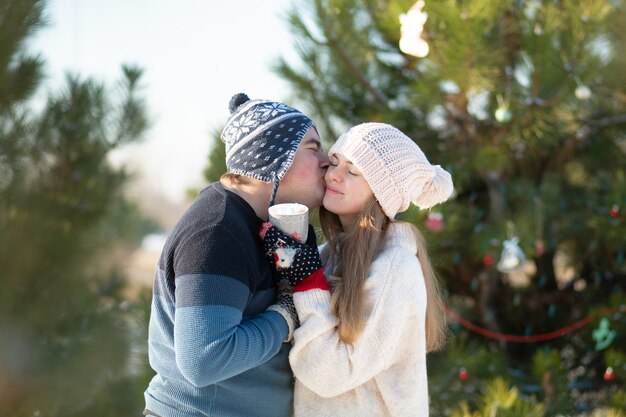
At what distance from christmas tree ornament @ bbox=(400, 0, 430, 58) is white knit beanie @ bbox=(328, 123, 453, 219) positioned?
3.60 ft

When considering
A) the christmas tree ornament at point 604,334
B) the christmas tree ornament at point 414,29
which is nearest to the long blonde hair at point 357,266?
the christmas tree ornament at point 414,29

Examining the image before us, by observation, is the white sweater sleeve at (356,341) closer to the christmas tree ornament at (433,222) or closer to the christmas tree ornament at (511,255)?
the christmas tree ornament at (433,222)

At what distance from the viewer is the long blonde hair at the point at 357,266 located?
1.89m

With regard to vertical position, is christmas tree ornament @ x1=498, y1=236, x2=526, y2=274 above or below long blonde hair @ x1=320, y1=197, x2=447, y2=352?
below

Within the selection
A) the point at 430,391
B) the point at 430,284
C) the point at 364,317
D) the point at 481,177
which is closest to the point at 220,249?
the point at 364,317

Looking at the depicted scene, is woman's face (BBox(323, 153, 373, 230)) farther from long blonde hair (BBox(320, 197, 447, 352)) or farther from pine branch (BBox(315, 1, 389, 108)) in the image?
pine branch (BBox(315, 1, 389, 108))

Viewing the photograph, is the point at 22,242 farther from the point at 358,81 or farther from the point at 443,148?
the point at 443,148

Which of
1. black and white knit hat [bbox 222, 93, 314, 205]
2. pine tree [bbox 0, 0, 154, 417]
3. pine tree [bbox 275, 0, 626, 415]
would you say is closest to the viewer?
black and white knit hat [bbox 222, 93, 314, 205]

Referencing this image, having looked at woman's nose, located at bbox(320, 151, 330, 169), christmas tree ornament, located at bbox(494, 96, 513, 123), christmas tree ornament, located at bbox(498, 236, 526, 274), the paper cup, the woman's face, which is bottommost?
christmas tree ornament, located at bbox(498, 236, 526, 274)

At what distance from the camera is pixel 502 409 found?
2.88m

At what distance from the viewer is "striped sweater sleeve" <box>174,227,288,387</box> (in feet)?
5.38

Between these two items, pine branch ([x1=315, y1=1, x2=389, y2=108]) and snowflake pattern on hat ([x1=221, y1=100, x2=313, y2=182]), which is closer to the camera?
snowflake pattern on hat ([x1=221, y1=100, x2=313, y2=182])

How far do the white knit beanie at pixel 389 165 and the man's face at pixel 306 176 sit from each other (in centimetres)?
6

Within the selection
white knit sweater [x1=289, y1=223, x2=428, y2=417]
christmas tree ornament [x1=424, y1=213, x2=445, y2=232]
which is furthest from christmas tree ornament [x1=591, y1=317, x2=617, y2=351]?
white knit sweater [x1=289, y1=223, x2=428, y2=417]
